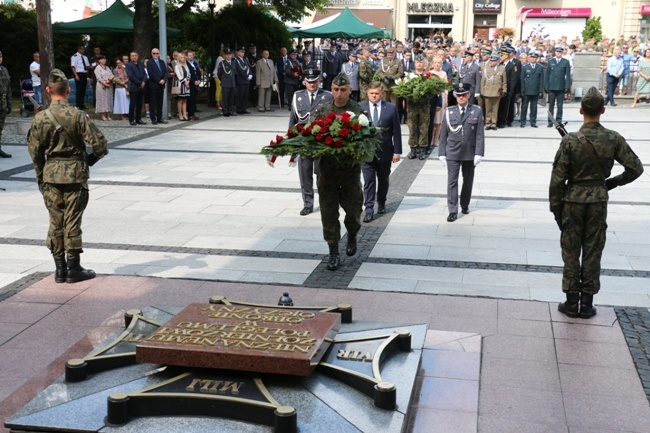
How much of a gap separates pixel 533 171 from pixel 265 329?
10171 millimetres

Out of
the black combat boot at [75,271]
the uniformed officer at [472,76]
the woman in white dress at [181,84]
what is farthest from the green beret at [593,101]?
the woman in white dress at [181,84]

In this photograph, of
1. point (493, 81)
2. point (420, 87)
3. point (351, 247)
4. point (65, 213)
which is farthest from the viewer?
point (493, 81)

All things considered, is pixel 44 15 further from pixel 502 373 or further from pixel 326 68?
pixel 502 373

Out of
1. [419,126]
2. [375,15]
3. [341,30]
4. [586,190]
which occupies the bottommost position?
[419,126]

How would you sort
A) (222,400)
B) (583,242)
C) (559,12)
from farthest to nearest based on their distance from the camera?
(559,12), (583,242), (222,400)

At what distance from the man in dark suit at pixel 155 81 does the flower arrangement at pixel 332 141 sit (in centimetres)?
1387

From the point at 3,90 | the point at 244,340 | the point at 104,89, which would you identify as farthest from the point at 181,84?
the point at 244,340

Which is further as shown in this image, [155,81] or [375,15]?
[375,15]

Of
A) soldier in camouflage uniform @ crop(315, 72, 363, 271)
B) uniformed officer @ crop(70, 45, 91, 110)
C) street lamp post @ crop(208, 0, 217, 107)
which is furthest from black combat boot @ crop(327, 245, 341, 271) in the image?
street lamp post @ crop(208, 0, 217, 107)

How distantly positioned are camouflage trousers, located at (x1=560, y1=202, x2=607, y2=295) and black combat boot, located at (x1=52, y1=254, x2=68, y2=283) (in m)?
4.44

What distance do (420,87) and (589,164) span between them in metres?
9.21

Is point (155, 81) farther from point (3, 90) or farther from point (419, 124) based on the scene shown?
point (419, 124)

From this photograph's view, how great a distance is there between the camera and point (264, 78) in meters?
25.4

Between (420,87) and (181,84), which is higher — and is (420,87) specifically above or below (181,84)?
above
